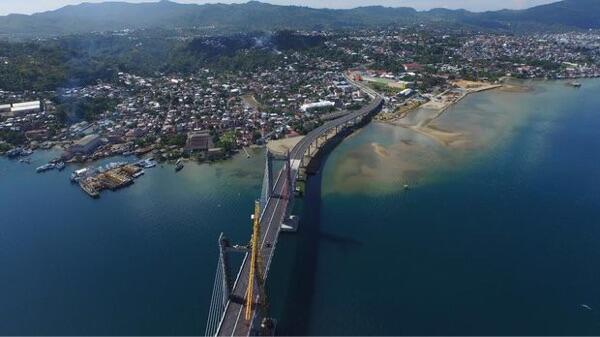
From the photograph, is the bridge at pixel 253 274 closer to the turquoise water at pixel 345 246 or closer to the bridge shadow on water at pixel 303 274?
the turquoise water at pixel 345 246

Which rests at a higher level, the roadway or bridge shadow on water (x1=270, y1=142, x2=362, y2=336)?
the roadway

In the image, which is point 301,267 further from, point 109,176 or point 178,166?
point 109,176

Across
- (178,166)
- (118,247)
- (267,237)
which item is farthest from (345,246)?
(178,166)

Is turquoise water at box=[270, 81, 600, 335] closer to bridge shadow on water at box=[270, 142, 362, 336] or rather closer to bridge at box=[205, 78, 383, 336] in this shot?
bridge shadow on water at box=[270, 142, 362, 336]

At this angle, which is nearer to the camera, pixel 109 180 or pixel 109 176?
pixel 109 180

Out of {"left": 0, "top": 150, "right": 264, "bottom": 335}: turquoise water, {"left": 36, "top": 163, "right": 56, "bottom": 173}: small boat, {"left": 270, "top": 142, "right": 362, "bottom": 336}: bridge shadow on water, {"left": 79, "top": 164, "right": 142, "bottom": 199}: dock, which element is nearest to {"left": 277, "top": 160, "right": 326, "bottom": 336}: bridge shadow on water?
{"left": 270, "top": 142, "right": 362, "bottom": 336}: bridge shadow on water

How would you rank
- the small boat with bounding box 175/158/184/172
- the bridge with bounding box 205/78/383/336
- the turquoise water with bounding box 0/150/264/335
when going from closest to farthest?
the bridge with bounding box 205/78/383/336
the turquoise water with bounding box 0/150/264/335
the small boat with bounding box 175/158/184/172
